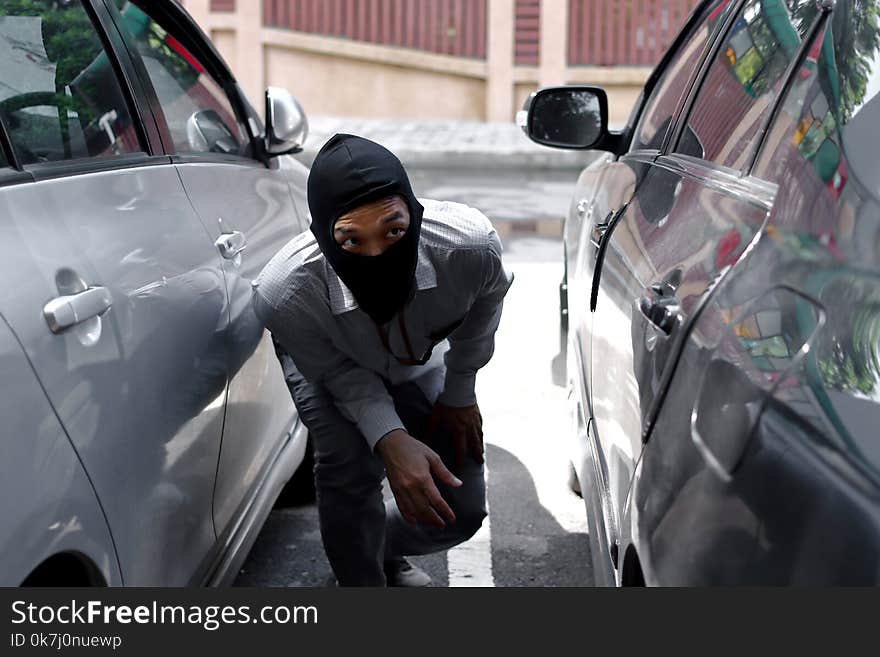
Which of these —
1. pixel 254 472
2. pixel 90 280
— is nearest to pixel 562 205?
pixel 254 472

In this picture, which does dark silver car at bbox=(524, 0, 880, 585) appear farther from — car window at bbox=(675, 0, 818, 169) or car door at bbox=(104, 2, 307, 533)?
car door at bbox=(104, 2, 307, 533)

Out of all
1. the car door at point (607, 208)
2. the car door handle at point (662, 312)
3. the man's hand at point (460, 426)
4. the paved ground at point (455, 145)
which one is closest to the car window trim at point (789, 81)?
the car door handle at point (662, 312)

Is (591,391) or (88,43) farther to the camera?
(591,391)

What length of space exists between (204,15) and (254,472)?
56.3 ft

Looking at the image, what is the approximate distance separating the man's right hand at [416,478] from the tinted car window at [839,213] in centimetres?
106

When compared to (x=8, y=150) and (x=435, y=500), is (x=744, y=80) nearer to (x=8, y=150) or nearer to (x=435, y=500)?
(x=435, y=500)

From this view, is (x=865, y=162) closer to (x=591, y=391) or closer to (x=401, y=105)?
(x=591, y=391)

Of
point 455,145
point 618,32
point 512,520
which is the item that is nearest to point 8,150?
point 512,520

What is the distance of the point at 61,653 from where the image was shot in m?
1.47

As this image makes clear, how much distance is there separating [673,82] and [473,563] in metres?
1.55

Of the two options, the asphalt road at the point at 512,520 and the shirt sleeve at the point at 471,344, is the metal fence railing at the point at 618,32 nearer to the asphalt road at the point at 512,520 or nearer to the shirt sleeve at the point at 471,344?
the asphalt road at the point at 512,520

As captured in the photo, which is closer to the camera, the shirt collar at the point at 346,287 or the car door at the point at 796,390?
the car door at the point at 796,390

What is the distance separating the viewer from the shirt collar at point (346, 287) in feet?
8.43

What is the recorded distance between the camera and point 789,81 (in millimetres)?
1940
